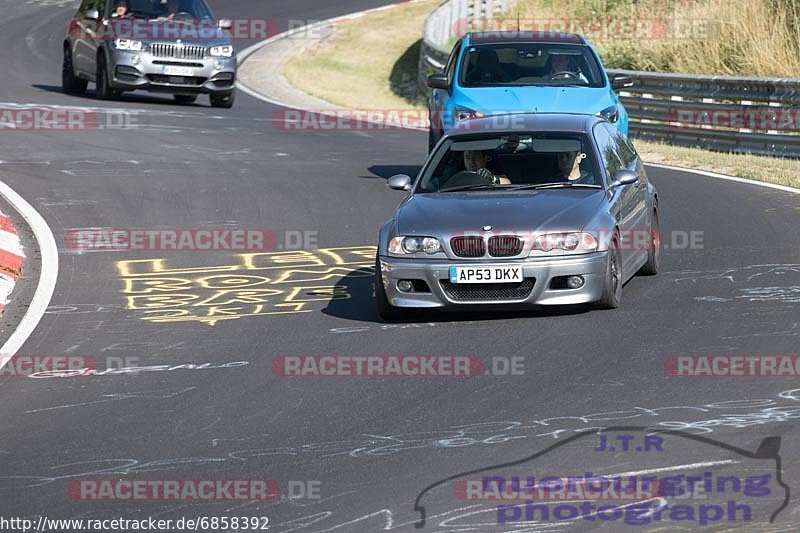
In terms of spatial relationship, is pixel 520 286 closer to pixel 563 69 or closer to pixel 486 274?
pixel 486 274

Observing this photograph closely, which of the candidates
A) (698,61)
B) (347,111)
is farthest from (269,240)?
(698,61)

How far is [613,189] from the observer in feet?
38.3

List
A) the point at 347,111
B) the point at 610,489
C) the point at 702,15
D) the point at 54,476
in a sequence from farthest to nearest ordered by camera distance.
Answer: the point at 702,15
the point at 347,111
the point at 54,476
the point at 610,489

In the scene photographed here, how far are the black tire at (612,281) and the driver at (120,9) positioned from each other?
1645 cm

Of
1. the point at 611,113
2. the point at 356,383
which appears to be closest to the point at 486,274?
the point at 356,383

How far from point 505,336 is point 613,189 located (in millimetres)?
2020

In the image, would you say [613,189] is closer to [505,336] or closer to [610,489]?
[505,336]

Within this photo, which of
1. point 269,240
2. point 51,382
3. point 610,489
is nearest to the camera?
point 610,489

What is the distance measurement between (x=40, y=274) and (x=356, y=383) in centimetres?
503

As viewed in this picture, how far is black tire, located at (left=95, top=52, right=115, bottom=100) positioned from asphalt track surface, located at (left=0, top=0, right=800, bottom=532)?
817 cm

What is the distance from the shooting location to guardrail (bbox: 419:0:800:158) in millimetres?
21531

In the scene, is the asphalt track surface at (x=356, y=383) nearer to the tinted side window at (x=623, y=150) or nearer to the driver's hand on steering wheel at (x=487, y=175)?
the tinted side window at (x=623, y=150)

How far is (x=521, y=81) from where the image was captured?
57.7 ft

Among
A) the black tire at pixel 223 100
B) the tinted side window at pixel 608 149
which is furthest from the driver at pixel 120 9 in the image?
the tinted side window at pixel 608 149
